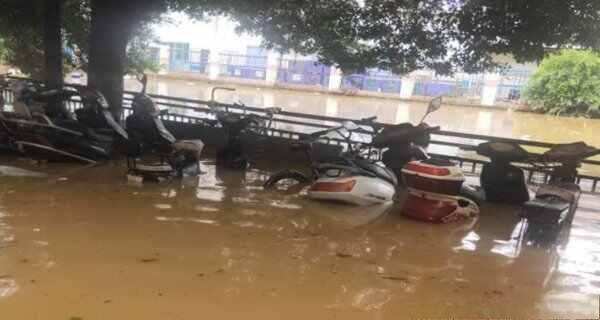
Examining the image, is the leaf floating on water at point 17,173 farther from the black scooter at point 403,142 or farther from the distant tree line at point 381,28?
the black scooter at point 403,142

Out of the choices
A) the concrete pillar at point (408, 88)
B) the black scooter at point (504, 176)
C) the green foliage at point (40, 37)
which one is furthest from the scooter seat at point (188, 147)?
the concrete pillar at point (408, 88)

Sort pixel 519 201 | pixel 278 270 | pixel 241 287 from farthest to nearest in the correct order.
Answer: pixel 519 201 < pixel 278 270 < pixel 241 287

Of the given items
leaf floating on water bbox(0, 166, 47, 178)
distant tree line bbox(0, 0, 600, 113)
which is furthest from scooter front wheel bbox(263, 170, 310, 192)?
distant tree line bbox(0, 0, 600, 113)

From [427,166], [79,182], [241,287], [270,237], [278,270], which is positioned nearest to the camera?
[241,287]

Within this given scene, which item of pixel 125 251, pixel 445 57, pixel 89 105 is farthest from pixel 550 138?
pixel 125 251

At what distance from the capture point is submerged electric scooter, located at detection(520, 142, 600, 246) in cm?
442

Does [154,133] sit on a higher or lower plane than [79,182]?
higher

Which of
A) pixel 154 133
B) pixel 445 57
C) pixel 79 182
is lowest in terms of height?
pixel 79 182

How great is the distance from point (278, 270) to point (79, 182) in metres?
3.39

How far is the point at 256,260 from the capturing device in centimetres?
370

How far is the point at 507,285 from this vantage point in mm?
3592

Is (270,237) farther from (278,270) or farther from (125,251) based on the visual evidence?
(125,251)

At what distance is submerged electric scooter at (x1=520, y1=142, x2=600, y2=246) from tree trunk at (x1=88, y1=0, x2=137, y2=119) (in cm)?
674

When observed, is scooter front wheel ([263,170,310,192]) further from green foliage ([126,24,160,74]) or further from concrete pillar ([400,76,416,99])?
concrete pillar ([400,76,416,99])
